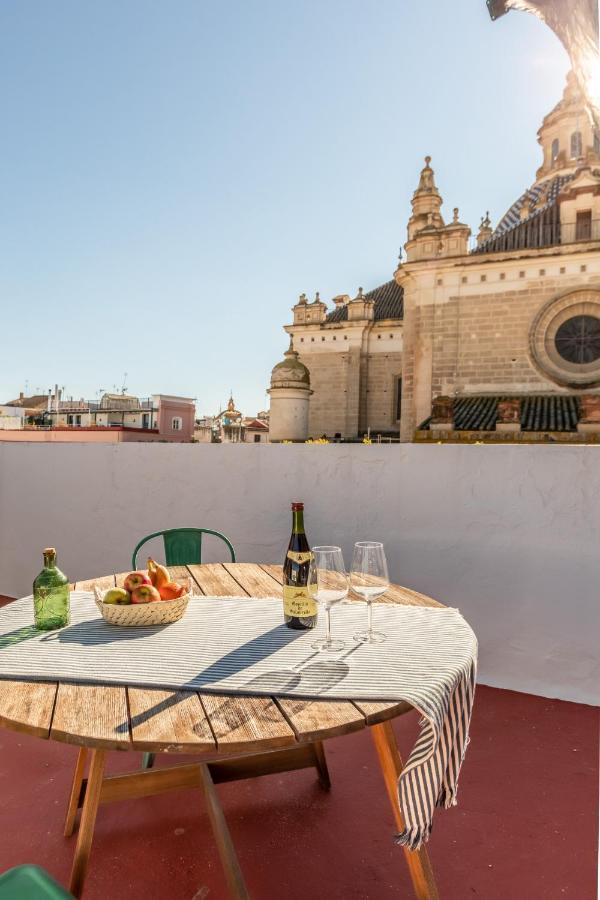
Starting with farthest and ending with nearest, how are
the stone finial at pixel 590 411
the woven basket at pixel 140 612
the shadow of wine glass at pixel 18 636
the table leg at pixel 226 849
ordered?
the stone finial at pixel 590 411 < the woven basket at pixel 140 612 < the shadow of wine glass at pixel 18 636 < the table leg at pixel 226 849

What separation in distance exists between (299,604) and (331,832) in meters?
0.89

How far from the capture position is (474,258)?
1462 centimetres

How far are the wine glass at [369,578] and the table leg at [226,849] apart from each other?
1.89 feet

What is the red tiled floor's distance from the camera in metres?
1.59

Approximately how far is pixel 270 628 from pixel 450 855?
0.98 meters

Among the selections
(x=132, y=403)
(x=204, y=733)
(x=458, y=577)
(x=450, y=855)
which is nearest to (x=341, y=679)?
(x=204, y=733)

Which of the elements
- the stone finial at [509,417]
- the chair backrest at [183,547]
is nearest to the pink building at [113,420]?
the stone finial at [509,417]

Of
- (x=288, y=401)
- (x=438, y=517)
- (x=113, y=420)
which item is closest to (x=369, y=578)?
(x=438, y=517)

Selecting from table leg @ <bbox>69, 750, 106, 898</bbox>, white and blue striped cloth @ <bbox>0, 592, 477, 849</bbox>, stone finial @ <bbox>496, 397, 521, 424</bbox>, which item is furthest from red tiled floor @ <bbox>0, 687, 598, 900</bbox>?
A: stone finial @ <bbox>496, 397, 521, 424</bbox>

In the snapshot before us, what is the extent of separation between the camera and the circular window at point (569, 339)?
13727 millimetres

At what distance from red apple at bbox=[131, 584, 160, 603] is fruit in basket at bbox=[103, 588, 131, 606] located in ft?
0.07

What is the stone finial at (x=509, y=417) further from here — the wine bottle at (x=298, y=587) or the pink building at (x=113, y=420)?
the pink building at (x=113, y=420)

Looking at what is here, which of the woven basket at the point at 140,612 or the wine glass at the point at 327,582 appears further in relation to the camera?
the woven basket at the point at 140,612

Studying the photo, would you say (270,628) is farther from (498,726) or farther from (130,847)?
(498,726)
